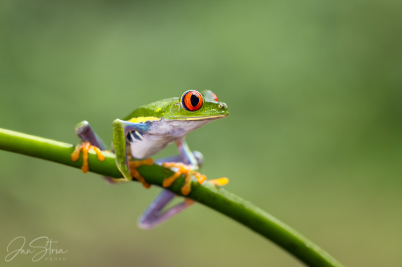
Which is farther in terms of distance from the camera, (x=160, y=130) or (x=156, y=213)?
(x=156, y=213)

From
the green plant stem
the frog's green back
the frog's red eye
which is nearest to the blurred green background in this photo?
the frog's green back

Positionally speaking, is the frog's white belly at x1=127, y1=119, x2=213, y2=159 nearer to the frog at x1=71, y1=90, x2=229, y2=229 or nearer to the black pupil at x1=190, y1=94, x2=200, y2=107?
the frog at x1=71, y1=90, x2=229, y2=229

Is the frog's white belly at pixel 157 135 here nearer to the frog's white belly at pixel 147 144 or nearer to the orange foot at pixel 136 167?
the frog's white belly at pixel 147 144
